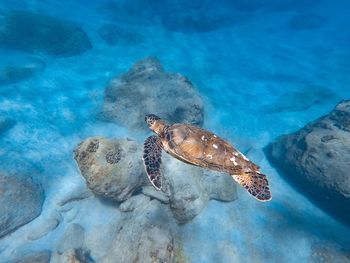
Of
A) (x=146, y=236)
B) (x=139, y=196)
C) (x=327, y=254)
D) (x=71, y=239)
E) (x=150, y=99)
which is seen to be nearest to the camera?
(x=146, y=236)

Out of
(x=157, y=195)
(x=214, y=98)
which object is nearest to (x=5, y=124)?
(x=157, y=195)

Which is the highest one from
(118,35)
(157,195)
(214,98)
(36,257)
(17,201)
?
(118,35)

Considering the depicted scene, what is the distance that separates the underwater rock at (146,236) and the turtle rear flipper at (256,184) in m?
2.13

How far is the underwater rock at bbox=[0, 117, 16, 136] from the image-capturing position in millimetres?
9164

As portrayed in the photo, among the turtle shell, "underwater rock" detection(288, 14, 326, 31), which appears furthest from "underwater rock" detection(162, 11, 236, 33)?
the turtle shell

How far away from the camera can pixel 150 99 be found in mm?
10648

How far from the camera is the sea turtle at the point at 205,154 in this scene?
17.2 feet

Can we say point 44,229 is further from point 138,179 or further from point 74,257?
point 138,179

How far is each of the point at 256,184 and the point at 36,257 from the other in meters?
4.99

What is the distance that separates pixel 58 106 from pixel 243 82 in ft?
31.9

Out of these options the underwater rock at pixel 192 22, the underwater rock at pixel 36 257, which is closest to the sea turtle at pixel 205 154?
the underwater rock at pixel 36 257

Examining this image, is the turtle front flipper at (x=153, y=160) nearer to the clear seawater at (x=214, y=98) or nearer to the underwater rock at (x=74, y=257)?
the underwater rock at (x=74, y=257)

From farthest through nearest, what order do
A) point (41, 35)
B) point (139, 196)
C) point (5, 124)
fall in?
point (41, 35) < point (5, 124) < point (139, 196)

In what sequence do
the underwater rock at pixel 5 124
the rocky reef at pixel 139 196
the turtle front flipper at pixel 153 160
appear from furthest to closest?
1. the underwater rock at pixel 5 124
2. the rocky reef at pixel 139 196
3. the turtle front flipper at pixel 153 160
